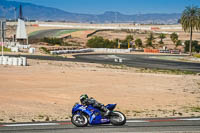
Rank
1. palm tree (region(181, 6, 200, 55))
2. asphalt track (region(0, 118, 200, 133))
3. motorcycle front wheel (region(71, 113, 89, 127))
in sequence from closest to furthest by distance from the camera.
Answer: asphalt track (region(0, 118, 200, 133)) → motorcycle front wheel (region(71, 113, 89, 127)) → palm tree (region(181, 6, 200, 55))

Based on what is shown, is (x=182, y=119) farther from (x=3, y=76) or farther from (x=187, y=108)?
(x=3, y=76)

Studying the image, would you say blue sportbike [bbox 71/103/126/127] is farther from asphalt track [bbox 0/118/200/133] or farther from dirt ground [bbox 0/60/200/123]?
dirt ground [bbox 0/60/200/123]

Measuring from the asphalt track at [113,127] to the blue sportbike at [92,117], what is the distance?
0.69 feet

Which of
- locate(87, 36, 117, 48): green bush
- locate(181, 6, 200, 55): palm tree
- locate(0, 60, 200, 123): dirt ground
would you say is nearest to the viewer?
locate(0, 60, 200, 123): dirt ground

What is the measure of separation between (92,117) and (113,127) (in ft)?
3.11

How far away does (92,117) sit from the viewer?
602 inches

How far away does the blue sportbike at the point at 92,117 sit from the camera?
1527 centimetres

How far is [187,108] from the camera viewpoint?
22.1 metres

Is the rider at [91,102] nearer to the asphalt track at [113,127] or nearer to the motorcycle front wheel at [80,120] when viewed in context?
the motorcycle front wheel at [80,120]

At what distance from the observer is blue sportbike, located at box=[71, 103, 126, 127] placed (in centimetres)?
1527

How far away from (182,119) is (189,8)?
263ft

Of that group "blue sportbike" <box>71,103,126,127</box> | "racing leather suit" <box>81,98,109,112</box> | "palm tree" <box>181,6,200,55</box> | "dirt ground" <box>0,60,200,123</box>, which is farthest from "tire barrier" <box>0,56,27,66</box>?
"palm tree" <box>181,6,200,55</box>

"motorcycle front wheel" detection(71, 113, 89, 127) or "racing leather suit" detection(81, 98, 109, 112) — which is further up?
"racing leather suit" detection(81, 98, 109, 112)

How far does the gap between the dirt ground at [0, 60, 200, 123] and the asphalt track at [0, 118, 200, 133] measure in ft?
5.21
